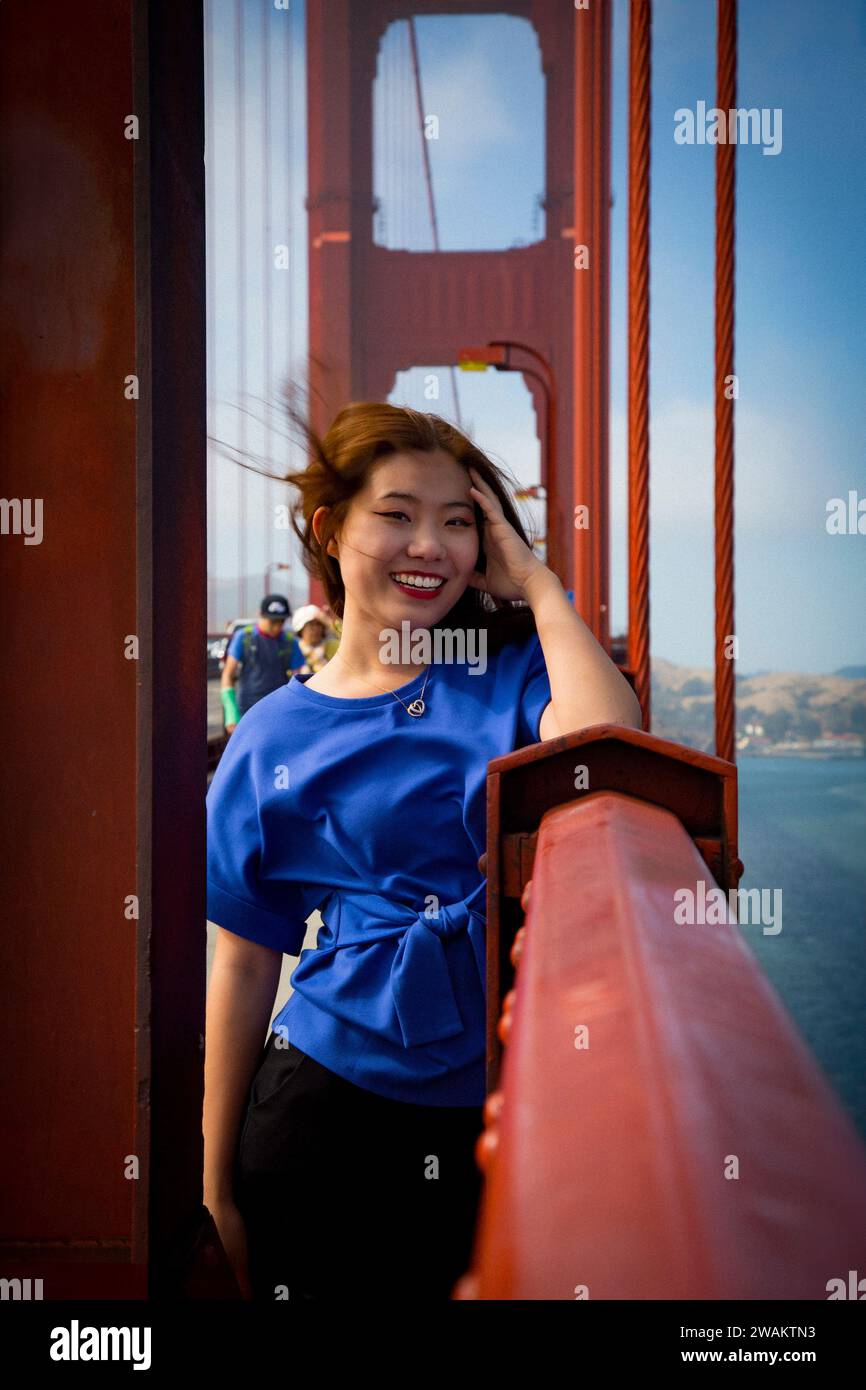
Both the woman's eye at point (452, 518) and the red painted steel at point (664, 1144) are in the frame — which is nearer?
the red painted steel at point (664, 1144)

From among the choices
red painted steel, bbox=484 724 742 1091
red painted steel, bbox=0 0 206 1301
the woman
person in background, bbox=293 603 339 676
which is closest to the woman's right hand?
the woman

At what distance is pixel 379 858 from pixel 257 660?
5.58 metres

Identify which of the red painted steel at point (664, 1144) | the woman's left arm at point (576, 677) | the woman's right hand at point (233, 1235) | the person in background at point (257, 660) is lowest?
the woman's right hand at point (233, 1235)

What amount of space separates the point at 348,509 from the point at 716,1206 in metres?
1.07

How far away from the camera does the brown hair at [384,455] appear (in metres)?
1.27

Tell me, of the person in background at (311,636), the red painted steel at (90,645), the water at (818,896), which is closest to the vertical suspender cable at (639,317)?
the water at (818,896)

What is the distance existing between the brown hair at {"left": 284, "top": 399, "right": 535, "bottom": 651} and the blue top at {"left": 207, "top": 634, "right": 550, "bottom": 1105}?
7 centimetres

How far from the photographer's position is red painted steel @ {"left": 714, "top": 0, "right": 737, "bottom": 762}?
187 cm

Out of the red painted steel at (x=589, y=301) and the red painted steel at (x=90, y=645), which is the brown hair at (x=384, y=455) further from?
the red painted steel at (x=589, y=301)

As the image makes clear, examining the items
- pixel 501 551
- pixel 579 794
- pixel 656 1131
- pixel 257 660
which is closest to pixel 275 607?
pixel 257 660

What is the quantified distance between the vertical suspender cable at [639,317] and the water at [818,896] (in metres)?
0.52

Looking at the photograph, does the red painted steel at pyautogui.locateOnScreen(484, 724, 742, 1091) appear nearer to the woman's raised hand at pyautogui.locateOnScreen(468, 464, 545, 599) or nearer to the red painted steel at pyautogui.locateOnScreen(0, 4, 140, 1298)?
the red painted steel at pyautogui.locateOnScreen(0, 4, 140, 1298)

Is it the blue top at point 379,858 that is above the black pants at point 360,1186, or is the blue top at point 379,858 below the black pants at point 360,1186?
above
